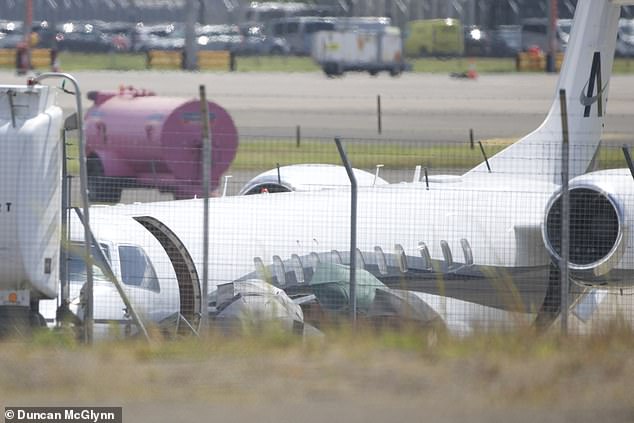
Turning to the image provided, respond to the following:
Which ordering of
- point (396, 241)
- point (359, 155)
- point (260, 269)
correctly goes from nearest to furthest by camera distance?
point (260, 269)
point (396, 241)
point (359, 155)

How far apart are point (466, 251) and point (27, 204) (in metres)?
6.02

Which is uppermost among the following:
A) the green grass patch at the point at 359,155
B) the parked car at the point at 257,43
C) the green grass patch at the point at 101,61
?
the parked car at the point at 257,43

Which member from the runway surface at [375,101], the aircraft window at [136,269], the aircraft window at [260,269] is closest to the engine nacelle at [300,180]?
the aircraft window at [260,269]

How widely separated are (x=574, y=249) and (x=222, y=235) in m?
4.69

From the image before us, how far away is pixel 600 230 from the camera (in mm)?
15430

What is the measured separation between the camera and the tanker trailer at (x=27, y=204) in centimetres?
1102

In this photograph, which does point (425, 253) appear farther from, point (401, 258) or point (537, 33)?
point (537, 33)

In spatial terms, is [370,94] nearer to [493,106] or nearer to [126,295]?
[493,106]

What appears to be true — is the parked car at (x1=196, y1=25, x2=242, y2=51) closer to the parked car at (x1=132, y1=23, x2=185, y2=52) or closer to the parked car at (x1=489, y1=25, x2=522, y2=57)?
the parked car at (x1=132, y1=23, x2=185, y2=52)

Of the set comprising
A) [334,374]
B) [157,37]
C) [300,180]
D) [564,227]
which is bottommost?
[334,374]

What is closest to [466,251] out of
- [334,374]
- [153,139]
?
→ [334,374]

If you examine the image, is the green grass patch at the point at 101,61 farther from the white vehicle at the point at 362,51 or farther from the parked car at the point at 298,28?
the parked car at the point at 298,28

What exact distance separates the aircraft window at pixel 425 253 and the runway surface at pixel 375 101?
23.2 meters

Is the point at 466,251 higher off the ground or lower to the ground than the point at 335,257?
lower
